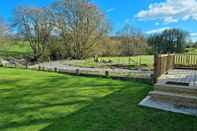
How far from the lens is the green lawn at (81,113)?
358cm

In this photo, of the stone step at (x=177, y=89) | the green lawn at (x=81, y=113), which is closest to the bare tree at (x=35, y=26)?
the green lawn at (x=81, y=113)

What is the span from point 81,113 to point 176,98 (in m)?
2.35

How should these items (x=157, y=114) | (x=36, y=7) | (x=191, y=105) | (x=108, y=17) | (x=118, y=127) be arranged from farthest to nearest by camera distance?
(x=108, y=17), (x=36, y=7), (x=191, y=105), (x=157, y=114), (x=118, y=127)

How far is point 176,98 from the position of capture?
16.0 ft

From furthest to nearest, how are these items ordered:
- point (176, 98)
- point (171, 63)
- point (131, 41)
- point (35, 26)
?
point (131, 41), point (35, 26), point (171, 63), point (176, 98)

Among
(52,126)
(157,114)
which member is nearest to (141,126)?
(157,114)

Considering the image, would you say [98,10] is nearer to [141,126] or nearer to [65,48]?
[65,48]

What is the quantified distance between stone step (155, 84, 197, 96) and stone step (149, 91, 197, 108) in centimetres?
12

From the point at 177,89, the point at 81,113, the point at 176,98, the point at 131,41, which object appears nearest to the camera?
the point at 81,113

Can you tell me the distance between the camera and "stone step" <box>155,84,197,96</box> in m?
4.86

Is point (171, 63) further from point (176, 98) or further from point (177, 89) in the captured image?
point (176, 98)

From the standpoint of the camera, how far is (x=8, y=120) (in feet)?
12.5

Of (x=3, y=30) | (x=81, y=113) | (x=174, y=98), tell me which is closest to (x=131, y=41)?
(x=3, y=30)

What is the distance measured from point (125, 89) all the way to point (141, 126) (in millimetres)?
3079
